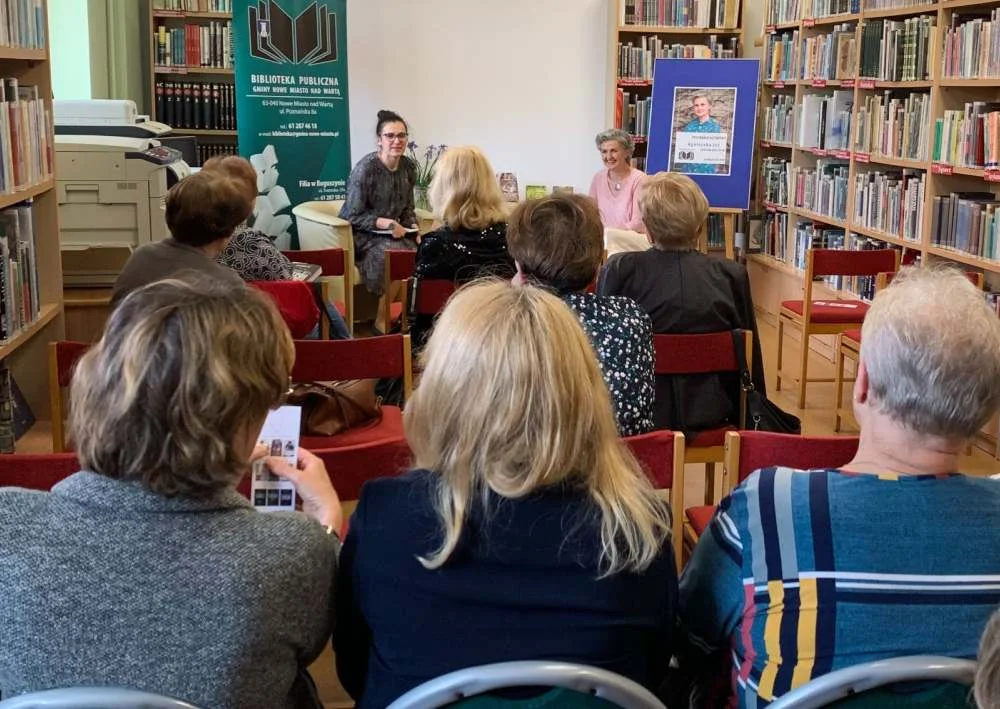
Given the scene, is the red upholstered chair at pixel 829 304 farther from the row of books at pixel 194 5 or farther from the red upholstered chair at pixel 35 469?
the row of books at pixel 194 5

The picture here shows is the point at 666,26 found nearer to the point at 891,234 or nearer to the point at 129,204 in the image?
the point at 891,234

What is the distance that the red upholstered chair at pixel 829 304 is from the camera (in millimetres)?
5156

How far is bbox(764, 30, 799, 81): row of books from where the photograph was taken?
7.19 m

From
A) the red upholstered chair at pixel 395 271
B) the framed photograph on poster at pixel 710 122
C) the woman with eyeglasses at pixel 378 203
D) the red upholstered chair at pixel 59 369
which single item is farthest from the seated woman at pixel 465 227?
the framed photograph on poster at pixel 710 122

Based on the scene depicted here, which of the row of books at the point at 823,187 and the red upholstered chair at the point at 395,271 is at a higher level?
the row of books at the point at 823,187

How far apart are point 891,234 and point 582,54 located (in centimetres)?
296

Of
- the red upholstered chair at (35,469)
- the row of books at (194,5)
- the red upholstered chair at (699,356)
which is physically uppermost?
the row of books at (194,5)

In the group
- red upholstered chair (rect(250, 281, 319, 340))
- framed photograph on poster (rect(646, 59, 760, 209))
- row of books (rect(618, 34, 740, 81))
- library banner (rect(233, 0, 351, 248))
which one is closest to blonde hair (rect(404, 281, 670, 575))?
red upholstered chair (rect(250, 281, 319, 340))

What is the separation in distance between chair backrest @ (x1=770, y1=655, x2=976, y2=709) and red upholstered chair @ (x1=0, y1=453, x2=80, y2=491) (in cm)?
125

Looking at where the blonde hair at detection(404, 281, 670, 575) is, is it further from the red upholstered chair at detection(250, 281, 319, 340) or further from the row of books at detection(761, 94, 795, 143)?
the row of books at detection(761, 94, 795, 143)

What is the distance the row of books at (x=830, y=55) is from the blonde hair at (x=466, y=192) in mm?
2822

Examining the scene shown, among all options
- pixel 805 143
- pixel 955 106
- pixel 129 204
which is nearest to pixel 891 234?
pixel 955 106

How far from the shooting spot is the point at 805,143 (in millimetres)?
6973

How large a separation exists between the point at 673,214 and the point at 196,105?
15.9 feet
